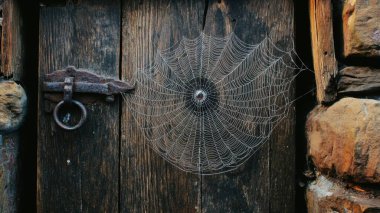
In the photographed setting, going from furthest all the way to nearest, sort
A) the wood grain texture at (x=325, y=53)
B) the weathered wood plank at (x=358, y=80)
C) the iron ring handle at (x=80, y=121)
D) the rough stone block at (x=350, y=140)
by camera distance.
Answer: the iron ring handle at (x=80, y=121)
the wood grain texture at (x=325, y=53)
the weathered wood plank at (x=358, y=80)
the rough stone block at (x=350, y=140)

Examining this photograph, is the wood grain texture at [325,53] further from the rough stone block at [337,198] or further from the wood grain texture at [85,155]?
the wood grain texture at [85,155]

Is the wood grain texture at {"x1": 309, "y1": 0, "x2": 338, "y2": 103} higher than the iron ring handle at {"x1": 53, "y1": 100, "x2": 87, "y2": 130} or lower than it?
higher

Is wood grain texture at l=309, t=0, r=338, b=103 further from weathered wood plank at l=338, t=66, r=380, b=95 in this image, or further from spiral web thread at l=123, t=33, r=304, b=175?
spiral web thread at l=123, t=33, r=304, b=175

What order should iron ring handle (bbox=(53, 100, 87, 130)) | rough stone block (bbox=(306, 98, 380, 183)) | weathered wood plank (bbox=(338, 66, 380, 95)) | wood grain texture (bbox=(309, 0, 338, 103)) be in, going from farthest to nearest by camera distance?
1. iron ring handle (bbox=(53, 100, 87, 130))
2. wood grain texture (bbox=(309, 0, 338, 103))
3. weathered wood plank (bbox=(338, 66, 380, 95))
4. rough stone block (bbox=(306, 98, 380, 183))

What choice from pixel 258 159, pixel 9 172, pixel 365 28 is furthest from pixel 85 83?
pixel 365 28

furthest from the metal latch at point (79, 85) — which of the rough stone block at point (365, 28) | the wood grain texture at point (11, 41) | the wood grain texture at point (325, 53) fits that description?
the rough stone block at point (365, 28)

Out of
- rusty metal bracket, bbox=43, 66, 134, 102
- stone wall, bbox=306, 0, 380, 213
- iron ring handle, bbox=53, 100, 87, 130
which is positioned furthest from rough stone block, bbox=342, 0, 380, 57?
iron ring handle, bbox=53, 100, 87, 130

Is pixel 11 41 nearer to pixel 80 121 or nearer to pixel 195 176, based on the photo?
pixel 80 121
